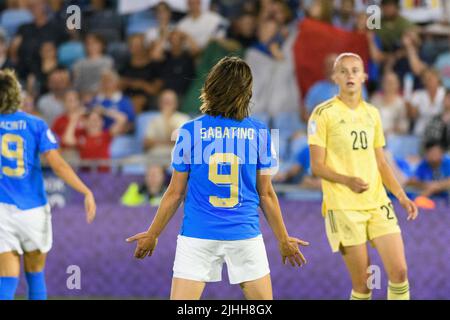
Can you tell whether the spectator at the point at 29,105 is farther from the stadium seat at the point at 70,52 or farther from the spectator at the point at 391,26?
the spectator at the point at 391,26

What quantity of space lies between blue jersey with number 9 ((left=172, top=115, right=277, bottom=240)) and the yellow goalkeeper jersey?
170 centimetres

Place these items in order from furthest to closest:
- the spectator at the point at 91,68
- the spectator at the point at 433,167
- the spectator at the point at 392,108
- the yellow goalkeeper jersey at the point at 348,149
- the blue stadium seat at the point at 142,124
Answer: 1. the spectator at the point at 91,68
2. the blue stadium seat at the point at 142,124
3. the spectator at the point at 392,108
4. the spectator at the point at 433,167
5. the yellow goalkeeper jersey at the point at 348,149

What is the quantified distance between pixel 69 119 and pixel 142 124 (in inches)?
32.5

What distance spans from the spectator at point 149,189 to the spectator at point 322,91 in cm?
204

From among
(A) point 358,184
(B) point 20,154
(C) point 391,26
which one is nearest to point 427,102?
(C) point 391,26

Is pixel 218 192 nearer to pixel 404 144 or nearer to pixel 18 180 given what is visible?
pixel 18 180

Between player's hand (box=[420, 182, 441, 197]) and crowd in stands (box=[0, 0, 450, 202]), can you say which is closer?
player's hand (box=[420, 182, 441, 197])

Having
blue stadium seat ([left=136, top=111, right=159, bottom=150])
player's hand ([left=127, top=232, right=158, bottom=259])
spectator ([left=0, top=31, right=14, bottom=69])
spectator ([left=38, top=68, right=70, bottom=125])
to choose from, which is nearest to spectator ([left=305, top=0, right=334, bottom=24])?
blue stadium seat ([left=136, top=111, right=159, bottom=150])

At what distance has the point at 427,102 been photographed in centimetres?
1166

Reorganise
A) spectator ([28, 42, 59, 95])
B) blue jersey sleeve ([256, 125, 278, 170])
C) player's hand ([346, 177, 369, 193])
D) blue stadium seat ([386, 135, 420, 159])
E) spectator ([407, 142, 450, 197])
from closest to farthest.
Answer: blue jersey sleeve ([256, 125, 278, 170])
player's hand ([346, 177, 369, 193])
spectator ([407, 142, 450, 197])
blue stadium seat ([386, 135, 420, 159])
spectator ([28, 42, 59, 95])

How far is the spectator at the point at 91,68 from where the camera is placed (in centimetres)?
1266

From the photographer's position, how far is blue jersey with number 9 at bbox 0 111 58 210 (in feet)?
24.5

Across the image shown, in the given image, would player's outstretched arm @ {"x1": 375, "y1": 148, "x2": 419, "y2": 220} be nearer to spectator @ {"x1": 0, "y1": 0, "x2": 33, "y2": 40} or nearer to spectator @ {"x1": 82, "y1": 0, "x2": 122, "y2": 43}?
spectator @ {"x1": 82, "y1": 0, "x2": 122, "y2": 43}

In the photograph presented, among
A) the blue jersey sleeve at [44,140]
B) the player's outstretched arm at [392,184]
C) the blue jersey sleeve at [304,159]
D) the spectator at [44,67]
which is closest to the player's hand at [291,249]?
the player's outstretched arm at [392,184]
